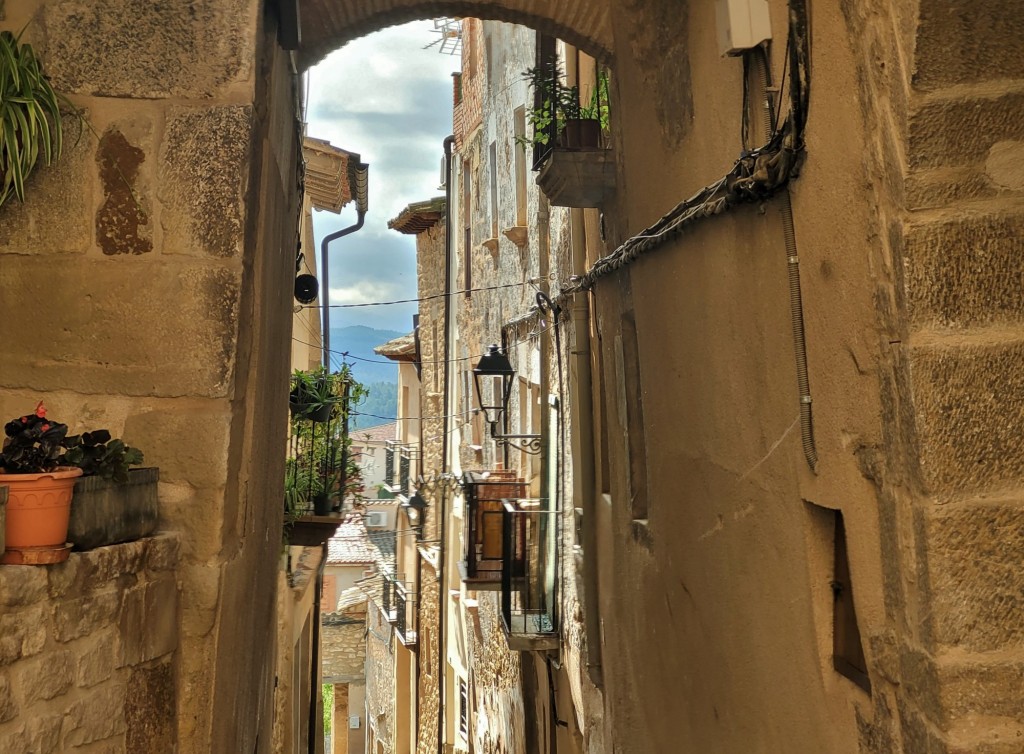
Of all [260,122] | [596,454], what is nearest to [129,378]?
[260,122]

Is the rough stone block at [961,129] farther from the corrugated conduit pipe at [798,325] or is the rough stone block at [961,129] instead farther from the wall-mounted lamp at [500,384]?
the wall-mounted lamp at [500,384]

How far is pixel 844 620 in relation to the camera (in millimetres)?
2611

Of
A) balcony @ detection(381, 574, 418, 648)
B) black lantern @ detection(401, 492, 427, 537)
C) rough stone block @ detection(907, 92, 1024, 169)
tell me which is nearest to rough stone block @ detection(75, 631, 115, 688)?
rough stone block @ detection(907, 92, 1024, 169)

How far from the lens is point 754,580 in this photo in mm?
3135

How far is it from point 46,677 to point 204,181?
159cm

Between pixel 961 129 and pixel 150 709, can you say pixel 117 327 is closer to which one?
pixel 150 709

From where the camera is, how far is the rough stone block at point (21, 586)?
2.07 meters

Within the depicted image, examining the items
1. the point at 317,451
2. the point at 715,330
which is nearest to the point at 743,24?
the point at 715,330

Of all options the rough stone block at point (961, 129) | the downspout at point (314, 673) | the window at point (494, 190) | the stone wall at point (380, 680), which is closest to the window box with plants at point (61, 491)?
the rough stone block at point (961, 129)

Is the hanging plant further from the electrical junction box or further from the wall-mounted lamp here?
the wall-mounted lamp

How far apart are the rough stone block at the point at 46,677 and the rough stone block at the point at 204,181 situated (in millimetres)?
1323

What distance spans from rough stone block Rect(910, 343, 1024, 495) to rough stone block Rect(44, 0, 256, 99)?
7.57ft

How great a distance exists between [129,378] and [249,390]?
0.44 meters

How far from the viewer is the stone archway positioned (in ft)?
14.5
